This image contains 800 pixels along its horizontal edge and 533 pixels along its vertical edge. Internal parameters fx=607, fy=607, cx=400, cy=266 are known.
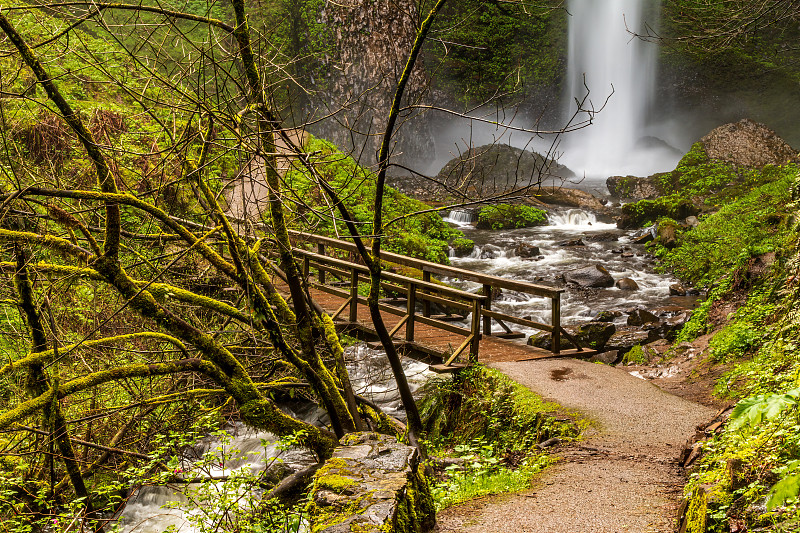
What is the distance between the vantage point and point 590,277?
15.5m

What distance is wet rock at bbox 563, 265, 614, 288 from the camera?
15.3 meters

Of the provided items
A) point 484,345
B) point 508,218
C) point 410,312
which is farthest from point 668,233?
point 410,312

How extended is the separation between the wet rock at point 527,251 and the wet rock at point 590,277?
81.0 inches

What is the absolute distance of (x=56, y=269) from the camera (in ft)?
14.3

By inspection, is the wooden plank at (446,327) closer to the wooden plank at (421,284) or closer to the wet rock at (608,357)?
the wooden plank at (421,284)

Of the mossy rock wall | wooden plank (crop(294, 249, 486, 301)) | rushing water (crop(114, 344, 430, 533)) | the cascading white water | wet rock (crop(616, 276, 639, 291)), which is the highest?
the cascading white water

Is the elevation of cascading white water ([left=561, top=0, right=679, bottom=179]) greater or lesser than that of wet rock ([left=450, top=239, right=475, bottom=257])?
greater

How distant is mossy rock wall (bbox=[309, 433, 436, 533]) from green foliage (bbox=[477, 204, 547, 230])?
17416mm

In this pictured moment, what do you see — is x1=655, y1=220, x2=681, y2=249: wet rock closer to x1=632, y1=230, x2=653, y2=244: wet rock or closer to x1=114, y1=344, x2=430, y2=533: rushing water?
x1=632, y1=230, x2=653, y2=244: wet rock

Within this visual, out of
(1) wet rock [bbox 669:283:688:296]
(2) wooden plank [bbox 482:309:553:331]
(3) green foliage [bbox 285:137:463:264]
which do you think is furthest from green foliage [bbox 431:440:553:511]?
(1) wet rock [bbox 669:283:688:296]

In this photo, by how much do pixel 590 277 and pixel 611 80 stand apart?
2089 cm

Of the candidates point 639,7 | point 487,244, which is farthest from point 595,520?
point 639,7

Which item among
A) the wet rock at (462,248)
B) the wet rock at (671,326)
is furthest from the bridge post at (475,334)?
the wet rock at (462,248)

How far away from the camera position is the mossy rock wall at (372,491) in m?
3.39
